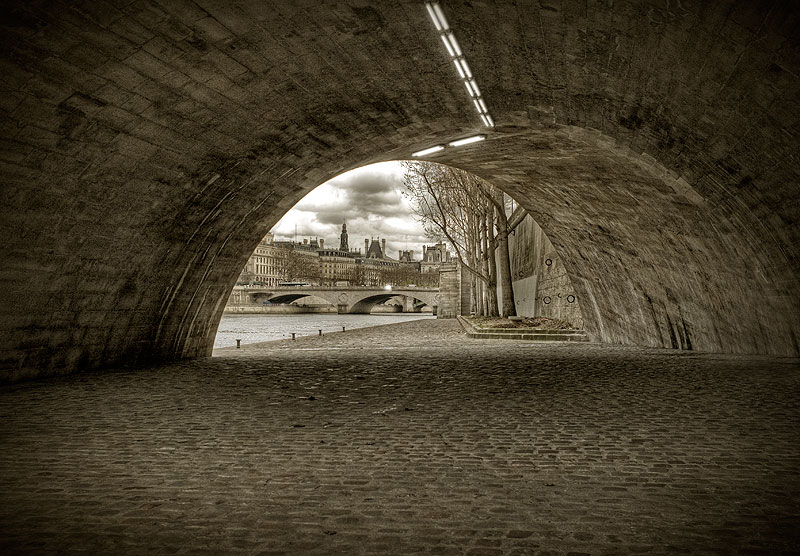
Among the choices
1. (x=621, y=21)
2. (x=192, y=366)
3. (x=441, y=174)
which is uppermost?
(x=441, y=174)

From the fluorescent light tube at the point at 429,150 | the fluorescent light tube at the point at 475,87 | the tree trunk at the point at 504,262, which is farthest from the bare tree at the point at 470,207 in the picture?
the fluorescent light tube at the point at 475,87

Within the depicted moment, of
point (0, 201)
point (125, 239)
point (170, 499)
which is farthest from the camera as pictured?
point (125, 239)

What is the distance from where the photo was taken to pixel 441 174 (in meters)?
29.5

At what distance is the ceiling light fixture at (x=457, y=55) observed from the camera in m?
6.27

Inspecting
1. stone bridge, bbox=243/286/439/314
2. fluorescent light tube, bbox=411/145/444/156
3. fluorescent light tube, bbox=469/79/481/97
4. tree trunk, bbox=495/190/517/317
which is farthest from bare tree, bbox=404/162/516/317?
stone bridge, bbox=243/286/439/314

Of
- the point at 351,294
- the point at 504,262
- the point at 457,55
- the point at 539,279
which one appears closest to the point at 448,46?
the point at 457,55

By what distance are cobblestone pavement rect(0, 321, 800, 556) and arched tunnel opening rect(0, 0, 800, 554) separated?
30mm

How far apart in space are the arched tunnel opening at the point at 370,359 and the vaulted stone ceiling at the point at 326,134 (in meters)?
Result: 0.05

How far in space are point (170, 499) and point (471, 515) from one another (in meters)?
1.99

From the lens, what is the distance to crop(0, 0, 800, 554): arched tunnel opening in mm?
3668

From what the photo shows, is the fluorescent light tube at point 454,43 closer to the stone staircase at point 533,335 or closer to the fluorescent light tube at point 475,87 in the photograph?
the fluorescent light tube at point 475,87

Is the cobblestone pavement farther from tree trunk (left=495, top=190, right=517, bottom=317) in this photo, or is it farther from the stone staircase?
tree trunk (left=495, top=190, right=517, bottom=317)

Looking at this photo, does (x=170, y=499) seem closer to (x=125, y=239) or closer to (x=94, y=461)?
(x=94, y=461)

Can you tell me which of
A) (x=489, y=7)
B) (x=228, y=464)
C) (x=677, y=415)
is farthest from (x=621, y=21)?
(x=228, y=464)
